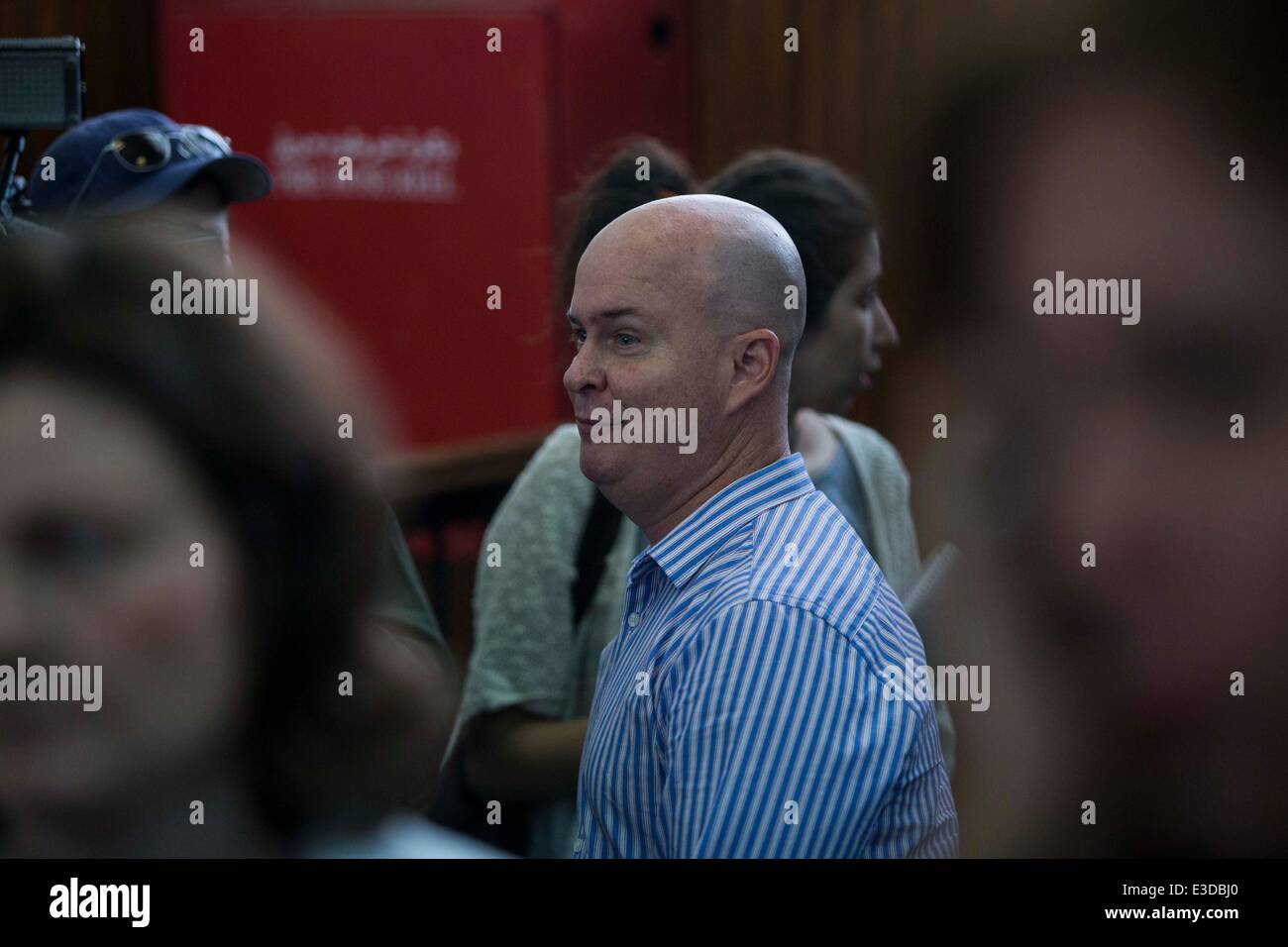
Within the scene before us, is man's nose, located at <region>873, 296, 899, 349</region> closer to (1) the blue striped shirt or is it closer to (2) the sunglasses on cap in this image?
(1) the blue striped shirt

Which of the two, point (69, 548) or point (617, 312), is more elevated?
point (617, 312)

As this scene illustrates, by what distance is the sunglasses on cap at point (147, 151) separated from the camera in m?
1.43

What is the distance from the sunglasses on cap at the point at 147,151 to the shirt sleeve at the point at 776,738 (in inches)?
36.4

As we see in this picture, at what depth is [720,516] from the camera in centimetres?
102

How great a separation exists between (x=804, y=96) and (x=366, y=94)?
2.59 feet

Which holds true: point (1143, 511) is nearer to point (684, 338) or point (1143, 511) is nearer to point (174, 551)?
point (684, 338)

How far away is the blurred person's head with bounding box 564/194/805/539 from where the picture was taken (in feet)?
3.38

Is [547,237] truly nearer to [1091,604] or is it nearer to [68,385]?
[1091,604]

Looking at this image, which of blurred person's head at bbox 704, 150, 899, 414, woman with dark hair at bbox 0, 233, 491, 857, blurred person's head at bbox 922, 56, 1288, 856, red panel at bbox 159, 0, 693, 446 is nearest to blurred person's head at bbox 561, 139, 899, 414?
blurred person's head at bbox 704, 150, 899, 414

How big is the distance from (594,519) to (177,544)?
0.92m

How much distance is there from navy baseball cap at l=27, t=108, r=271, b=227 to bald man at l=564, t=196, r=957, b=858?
616 millimetres

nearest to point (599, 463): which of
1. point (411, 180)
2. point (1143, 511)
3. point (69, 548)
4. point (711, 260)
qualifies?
point (711, 260)

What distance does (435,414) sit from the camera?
226cm

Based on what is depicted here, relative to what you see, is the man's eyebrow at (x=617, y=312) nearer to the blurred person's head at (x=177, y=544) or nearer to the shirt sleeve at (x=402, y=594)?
the shirt sleeve at (x=402, y=594)
